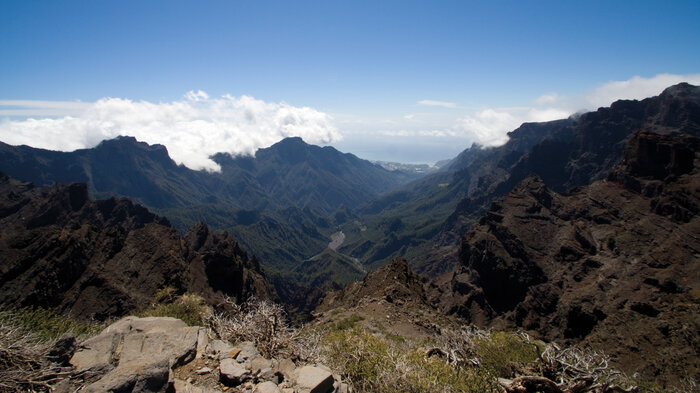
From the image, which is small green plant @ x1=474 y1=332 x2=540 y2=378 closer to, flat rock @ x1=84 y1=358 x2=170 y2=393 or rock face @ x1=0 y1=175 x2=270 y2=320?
flat rock @ x1=84 y1=358 x2=170 y2=393

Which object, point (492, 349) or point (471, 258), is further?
point (471, 258)

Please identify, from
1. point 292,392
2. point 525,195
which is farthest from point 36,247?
point 525,195

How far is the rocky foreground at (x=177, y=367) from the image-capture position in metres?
9.28

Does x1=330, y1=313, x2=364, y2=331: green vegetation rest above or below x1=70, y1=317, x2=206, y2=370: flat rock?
below

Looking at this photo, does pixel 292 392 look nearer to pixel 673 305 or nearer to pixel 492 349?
pixel 492 349

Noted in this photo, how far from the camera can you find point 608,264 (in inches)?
2744

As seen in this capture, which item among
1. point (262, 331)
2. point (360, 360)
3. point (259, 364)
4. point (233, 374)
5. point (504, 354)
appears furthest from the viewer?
point (504, 354)

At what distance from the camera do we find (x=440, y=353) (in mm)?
15992

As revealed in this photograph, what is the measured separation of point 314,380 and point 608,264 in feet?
274

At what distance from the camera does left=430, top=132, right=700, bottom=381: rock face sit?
137ft

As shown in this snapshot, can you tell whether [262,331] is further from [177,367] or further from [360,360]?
[360,360]

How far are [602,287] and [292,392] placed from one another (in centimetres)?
7298

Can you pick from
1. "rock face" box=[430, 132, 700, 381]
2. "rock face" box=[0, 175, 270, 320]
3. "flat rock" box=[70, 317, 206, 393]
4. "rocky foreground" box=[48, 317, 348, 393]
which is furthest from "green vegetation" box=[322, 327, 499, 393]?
"rock face" box=[0, 175, 270, 320]

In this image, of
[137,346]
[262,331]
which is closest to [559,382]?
[262,331]
